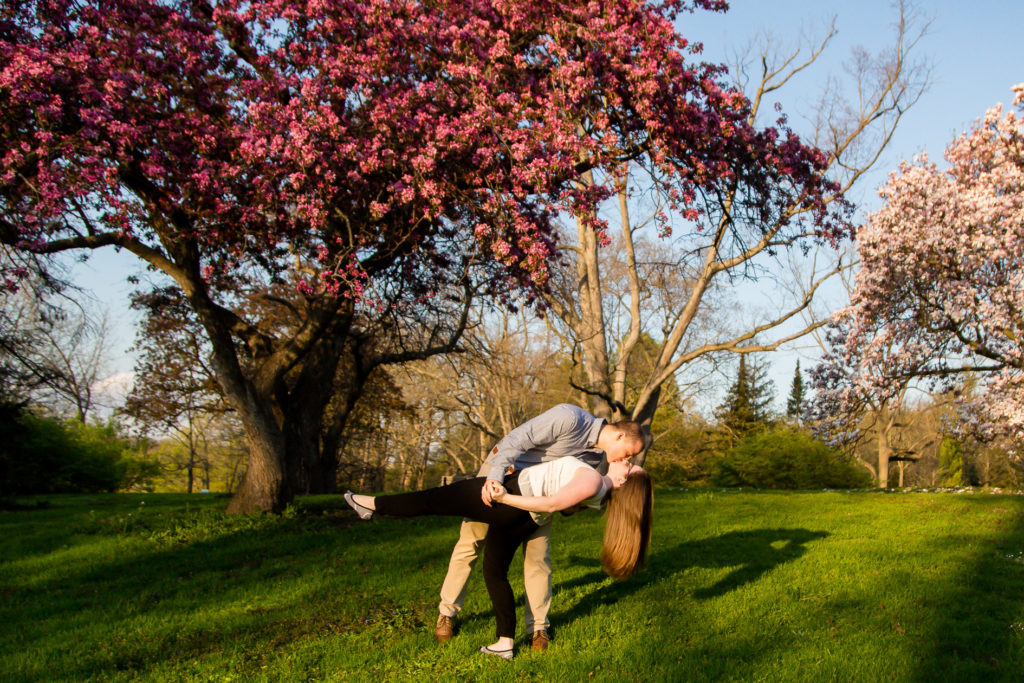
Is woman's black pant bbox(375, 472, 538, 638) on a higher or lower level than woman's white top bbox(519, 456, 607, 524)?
lower

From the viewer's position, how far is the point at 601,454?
5.05 m

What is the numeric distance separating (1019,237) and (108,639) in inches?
598

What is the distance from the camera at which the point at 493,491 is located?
14.9 ft

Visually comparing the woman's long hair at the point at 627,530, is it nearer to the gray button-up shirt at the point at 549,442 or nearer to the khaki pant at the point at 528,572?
the gray button-up shirt at the point at 549,442

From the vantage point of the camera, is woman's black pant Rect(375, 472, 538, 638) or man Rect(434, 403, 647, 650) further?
woman's black pant Rect(375, 472, 538, 638)

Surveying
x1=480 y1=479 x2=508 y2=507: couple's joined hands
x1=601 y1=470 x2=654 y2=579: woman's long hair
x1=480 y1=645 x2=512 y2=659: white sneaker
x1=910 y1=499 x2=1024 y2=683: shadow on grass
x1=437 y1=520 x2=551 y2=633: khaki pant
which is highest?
x1=480 y1=479 x2=508 y2=507: couple's joined hands

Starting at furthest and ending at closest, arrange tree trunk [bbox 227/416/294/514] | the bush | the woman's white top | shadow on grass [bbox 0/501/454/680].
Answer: the bush
tree trunk [bbox 227/416/294/514]
shadow on grass [bbox 0/501/454/680]
the woman's white top

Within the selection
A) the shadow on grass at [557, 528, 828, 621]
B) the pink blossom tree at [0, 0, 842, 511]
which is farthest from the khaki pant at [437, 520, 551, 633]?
the pink blossom tree at [0, 0, 842, 511]

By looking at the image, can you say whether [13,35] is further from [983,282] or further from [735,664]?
[983,282]

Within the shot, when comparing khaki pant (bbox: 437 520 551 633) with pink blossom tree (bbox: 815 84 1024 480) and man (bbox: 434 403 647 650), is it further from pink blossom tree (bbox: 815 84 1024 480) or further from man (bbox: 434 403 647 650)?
pink blossom tree (bbox: 815 84 1024 480)

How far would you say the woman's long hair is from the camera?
4699 millimetres

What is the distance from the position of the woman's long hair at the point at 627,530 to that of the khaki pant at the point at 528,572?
60cm

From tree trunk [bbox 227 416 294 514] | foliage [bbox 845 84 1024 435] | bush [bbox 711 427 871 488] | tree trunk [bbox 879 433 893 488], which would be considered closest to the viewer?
tree trunk [bbox 227 416 294 514]

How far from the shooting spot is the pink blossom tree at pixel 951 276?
45.1ft
